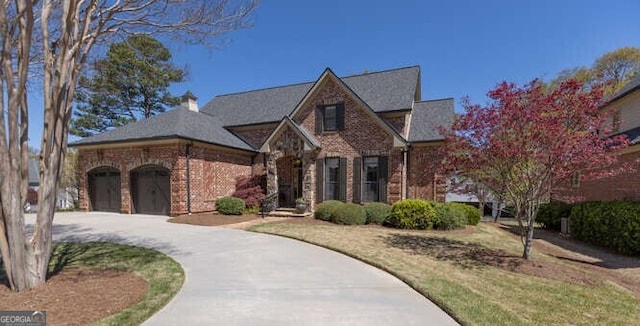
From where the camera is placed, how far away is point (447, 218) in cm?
1083

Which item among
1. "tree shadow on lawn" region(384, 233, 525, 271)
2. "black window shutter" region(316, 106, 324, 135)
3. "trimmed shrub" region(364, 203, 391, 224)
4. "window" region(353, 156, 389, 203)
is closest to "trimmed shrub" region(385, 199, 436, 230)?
"trimmed shrub" region(364, 203, 391, 224)

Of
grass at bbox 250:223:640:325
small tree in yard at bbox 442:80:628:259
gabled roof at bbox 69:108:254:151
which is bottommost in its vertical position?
grass at bbox 250:223:640:325

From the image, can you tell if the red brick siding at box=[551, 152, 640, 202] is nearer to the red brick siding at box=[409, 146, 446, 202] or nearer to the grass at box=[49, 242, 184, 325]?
the red brick siding at box=[409, 146, 446, 202]

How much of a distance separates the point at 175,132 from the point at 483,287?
13363 millimetres

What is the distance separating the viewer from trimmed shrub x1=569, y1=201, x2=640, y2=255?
8078 mm

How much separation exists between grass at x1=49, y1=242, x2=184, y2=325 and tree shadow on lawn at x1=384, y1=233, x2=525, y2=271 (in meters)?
5.48

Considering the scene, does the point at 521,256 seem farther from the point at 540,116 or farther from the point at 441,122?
the point at 441,122

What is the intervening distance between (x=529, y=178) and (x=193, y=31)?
8398 mm

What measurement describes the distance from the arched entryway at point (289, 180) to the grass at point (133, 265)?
975 centimetres

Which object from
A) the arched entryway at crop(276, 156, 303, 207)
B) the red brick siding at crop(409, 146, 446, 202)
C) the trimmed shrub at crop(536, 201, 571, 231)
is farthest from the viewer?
the arched entryway at crop(276, 156, 303, 207)

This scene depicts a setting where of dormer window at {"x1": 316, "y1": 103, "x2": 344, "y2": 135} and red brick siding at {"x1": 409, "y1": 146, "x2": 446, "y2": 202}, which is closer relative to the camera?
red brick siding at {"x1": 409, "y1": 146, "x2": 446, "y2": 202}

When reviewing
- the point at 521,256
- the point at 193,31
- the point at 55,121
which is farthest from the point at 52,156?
the point at 521,256

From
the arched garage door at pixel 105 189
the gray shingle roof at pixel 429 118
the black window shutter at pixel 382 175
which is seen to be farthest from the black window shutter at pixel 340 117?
the arched garage door at pixel 105 189

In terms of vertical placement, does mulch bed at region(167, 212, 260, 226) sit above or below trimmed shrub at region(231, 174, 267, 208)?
below
